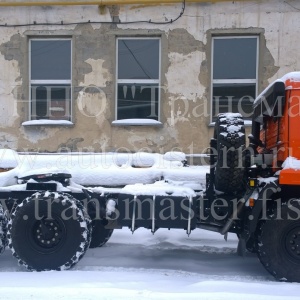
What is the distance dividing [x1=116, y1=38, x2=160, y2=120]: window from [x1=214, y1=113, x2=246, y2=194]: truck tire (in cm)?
440

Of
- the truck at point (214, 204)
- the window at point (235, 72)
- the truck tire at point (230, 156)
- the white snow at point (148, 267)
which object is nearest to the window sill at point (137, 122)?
the window at point (235, 72)

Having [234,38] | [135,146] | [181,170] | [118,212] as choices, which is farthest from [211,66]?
[118,212]

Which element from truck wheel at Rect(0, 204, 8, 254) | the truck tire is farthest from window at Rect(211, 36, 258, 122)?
truck wheel at Rect(0, 204, 8, 254)

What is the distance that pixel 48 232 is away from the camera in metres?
5.55

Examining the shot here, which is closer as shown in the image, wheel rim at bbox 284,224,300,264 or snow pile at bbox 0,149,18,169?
wheel rim at bbox 284,224,300,264

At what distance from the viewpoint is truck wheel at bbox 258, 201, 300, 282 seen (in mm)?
5062

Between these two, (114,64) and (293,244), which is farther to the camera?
(114,64)

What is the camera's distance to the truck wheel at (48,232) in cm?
547

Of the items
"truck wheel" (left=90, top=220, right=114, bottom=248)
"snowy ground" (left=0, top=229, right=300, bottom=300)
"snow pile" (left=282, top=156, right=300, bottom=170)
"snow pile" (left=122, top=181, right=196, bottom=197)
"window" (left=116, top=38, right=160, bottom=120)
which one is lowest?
"snowy ground" (left=0, top=229, right=300, bottom=300)

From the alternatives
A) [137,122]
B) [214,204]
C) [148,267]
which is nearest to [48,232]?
[148,267]

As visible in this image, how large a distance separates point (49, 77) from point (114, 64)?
147 centimetres

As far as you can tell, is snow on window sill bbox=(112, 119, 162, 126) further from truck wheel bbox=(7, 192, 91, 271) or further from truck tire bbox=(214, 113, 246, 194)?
truck wheel bbox=(7, 192, 91, 271)

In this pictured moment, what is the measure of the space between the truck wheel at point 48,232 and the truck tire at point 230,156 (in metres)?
1.75

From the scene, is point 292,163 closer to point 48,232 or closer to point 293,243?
point 293,243
